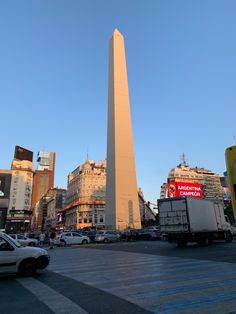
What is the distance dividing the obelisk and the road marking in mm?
37922

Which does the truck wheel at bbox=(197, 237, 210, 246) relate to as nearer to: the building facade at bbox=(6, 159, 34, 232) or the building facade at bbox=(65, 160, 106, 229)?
the building facade at bbox=(65, 160, 106, 229)

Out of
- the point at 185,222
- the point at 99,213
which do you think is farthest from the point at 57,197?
the point at 185,222

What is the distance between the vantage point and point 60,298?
20.7ft

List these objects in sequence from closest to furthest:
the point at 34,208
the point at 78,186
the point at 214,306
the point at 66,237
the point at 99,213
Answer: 1. the point at 214,306
2. the point at 66,237
3. the point at 99,213
4. the point at 78,186
5. the point at 34,208

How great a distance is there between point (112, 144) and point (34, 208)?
16100cm

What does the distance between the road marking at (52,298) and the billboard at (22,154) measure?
424ft

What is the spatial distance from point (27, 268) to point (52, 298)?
3.66 metres

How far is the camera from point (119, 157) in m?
47.6

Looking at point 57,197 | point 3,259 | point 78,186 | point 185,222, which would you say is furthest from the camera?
point 57,197

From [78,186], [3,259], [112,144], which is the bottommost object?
[3,259]

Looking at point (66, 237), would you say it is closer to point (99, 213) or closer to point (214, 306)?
point (214, 306)

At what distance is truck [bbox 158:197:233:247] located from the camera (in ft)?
72.6

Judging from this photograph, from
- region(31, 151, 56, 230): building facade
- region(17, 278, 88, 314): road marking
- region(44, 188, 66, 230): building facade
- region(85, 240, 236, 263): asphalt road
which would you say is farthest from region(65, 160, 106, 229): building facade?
region(17, 278, 88, 314): road marking

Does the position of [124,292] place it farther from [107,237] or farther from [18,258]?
[107,237]
